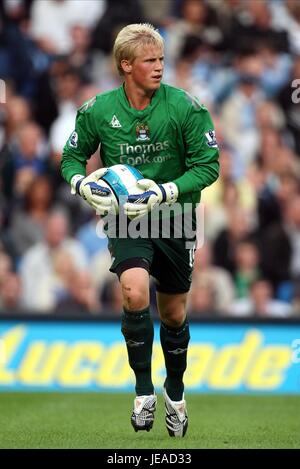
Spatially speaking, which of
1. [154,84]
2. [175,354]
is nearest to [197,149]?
[154,84]

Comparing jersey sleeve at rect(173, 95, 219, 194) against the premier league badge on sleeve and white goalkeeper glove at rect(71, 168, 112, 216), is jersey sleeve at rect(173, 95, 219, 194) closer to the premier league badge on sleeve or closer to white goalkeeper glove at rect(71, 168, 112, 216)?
white goalkeeper glove at rect(71, 168, 112, 216)

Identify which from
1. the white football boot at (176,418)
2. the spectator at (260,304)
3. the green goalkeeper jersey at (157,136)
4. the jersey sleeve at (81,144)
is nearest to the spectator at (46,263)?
the spectator at (260,304)

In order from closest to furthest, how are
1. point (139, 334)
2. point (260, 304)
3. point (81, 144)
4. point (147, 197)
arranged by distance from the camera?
1. point (147, 197)
2. point (139, 334)
3. point (81, 144)
4. point (260, 304)

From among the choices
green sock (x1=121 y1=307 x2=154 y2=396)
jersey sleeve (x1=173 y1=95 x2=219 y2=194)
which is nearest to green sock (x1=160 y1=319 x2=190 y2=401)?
green sock (x1=121 y1=307 x2=154 y2=396)

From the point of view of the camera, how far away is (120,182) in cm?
709

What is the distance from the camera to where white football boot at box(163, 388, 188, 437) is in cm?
748

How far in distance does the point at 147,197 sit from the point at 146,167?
0.41 m

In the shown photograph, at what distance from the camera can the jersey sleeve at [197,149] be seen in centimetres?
729

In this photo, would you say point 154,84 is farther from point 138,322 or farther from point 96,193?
point 138,322

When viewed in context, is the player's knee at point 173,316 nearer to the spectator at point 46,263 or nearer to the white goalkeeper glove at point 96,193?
the white goalkeeper glove at point 96,193

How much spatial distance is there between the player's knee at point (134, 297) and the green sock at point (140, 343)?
0.05m

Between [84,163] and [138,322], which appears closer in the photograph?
[138,322]
